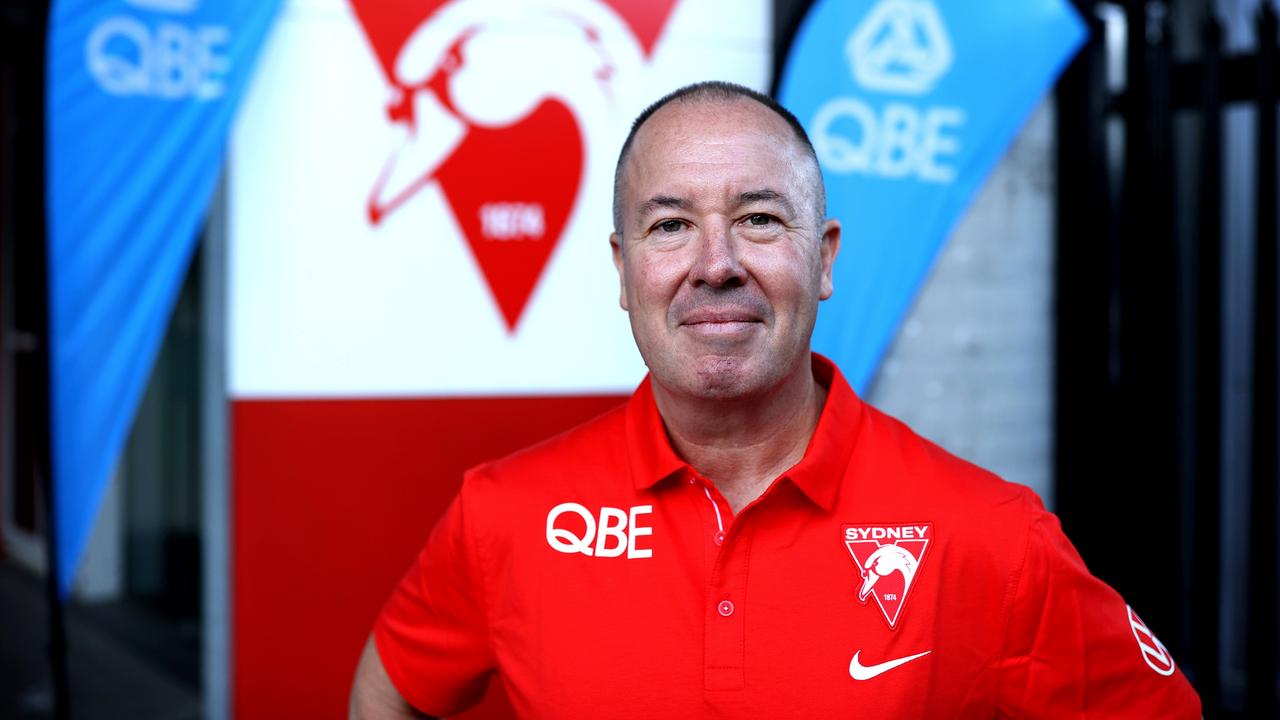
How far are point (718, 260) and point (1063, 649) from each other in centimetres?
57

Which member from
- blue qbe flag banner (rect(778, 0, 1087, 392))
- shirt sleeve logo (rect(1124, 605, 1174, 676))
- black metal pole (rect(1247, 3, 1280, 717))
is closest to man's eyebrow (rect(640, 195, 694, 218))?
shirt sleeve logo (rect(1124, 605, 1174, 676))

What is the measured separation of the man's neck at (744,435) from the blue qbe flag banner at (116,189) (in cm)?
150

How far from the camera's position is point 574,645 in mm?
1388

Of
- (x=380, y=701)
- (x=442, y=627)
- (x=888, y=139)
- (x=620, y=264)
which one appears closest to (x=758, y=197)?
(x=620, y=264)

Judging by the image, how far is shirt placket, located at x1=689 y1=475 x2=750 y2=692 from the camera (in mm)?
1322

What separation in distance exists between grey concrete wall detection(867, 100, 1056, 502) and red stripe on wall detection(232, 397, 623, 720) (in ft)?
4.39

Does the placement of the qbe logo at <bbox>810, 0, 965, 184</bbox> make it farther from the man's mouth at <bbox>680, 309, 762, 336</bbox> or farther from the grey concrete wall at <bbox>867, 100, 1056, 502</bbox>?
the man's mouth at <bbox>680, 309, 762, 336</bbox>

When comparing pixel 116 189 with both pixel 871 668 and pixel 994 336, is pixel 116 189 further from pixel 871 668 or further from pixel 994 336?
pixel 994 336

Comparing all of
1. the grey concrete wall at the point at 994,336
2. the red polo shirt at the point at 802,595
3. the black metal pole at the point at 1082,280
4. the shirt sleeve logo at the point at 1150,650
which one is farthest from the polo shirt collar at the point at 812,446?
the black metal pole at the point at 1082,280

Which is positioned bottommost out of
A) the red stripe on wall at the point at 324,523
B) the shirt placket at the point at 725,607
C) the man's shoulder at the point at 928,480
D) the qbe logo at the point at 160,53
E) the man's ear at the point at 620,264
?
the red stripe on wall at the point at 324,523

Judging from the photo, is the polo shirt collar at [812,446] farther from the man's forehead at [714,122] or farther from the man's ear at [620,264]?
the man's forehead at [714,122]

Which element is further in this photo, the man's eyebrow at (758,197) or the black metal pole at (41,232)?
→ the black metal pole at (41,232)

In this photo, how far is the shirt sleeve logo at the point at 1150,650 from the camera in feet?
4.56

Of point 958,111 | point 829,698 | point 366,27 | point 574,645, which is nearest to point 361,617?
point 366,27
